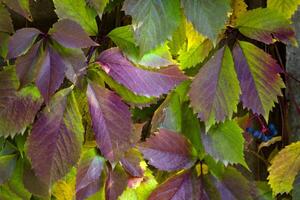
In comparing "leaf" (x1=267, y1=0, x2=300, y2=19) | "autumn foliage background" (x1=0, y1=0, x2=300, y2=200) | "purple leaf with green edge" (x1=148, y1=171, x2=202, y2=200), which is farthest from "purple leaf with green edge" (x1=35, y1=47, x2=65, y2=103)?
"leaf" (x1=267, y1=0, x2=300, y2=19)

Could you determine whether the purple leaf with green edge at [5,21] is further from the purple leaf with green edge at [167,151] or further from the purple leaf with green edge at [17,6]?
the purple leaf with green edge at [167,151]

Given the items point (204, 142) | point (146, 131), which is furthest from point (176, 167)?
point (146, 131)

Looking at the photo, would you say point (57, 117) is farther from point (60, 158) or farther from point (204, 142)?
point (204, 142)

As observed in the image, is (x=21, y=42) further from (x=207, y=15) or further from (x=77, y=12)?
(x=207, y=15)

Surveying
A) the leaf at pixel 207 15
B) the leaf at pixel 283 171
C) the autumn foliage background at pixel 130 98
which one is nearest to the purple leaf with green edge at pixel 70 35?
the autumn foliage background at pixel 130 98

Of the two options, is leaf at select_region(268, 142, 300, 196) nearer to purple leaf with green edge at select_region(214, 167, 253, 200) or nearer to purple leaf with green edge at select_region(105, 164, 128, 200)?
purple leaf with green edge at select_region(214, 167, 253, 200)

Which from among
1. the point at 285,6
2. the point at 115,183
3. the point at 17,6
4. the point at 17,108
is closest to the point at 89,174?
the point at 115,183

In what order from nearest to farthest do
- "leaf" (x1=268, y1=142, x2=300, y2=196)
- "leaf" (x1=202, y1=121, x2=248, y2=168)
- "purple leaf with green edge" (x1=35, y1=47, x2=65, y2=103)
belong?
1. "purple leaf with green edge" (x1=35, y1=47, x2=65, y2=103)
2. "leaf" (x1=202, y1=121, x2=248, y2=168)
3. "leaf" (x1=268, y1=142, x2=300, y2=196)
